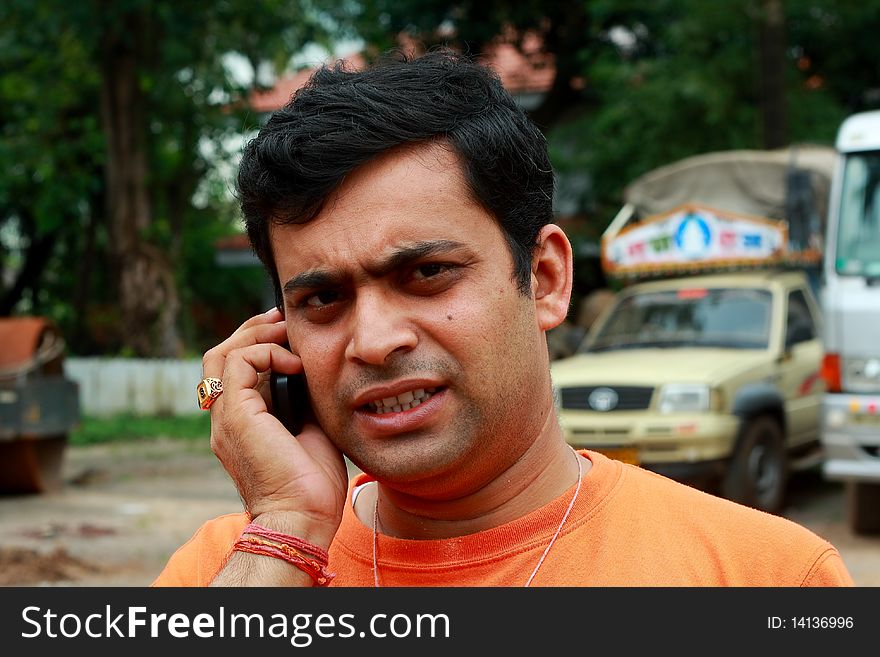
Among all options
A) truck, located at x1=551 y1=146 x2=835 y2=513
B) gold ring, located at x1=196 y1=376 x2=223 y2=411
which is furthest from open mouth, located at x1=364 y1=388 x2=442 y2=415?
truck, located at x1=551 y1=146 x2=835 y2=513

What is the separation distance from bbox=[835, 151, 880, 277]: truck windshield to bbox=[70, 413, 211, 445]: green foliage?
9.05 metres

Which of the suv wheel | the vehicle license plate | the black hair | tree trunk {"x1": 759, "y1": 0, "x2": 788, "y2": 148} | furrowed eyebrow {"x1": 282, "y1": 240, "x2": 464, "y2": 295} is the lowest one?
the suv wheel

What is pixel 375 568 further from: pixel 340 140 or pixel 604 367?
pixel 604 367

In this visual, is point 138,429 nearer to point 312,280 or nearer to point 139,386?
point 139,386

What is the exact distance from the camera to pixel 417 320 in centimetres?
188

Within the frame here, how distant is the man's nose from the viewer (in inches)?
72.6

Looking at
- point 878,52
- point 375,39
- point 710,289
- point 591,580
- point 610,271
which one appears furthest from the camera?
point 375,39

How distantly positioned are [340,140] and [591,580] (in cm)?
83

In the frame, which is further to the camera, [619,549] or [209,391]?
[209,391]

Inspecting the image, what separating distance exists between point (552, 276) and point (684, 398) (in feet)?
21.7

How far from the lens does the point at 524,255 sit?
200 centimetres

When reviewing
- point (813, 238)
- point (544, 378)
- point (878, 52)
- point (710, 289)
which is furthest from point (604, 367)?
point (878, 52)

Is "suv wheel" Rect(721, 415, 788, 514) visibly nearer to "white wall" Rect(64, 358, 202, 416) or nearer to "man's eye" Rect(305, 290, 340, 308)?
"man's eye" Rect(305, 290, 340, 308)

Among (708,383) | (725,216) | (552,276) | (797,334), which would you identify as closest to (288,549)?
(552,276)
